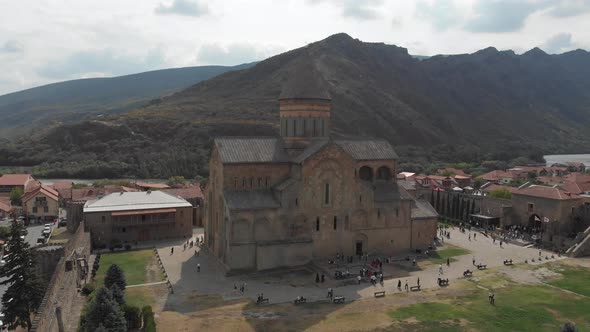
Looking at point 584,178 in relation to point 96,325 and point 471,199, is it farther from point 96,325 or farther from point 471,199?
point 96,325

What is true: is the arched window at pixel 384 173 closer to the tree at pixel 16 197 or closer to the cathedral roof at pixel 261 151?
the cathedral roof at pixel 261 151

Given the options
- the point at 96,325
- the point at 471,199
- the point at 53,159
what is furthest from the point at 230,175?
the point at 53,159

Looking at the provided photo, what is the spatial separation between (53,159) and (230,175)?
95298 millimetres

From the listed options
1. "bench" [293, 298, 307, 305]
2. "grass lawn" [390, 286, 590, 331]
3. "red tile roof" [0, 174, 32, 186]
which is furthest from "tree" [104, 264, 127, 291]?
"red tile roof" [0, 174, 32, 186]

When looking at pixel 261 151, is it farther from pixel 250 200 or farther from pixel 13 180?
pixel 13 180

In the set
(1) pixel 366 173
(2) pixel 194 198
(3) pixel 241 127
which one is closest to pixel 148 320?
(1) pixel 366 173

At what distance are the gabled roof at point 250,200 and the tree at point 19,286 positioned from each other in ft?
45.1

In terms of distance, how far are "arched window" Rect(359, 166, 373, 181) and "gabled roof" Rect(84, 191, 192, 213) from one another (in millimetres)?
18042

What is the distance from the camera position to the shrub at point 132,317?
2625 cm

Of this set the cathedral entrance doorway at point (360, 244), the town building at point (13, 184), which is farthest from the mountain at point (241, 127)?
the cathedral entrance doorway at point (360, 244)

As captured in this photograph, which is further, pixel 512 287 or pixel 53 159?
pixel 53 159

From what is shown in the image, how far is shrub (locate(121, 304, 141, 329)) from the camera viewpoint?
2625cm

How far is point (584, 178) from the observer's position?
7338 centimetres

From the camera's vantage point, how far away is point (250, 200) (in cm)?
3762
